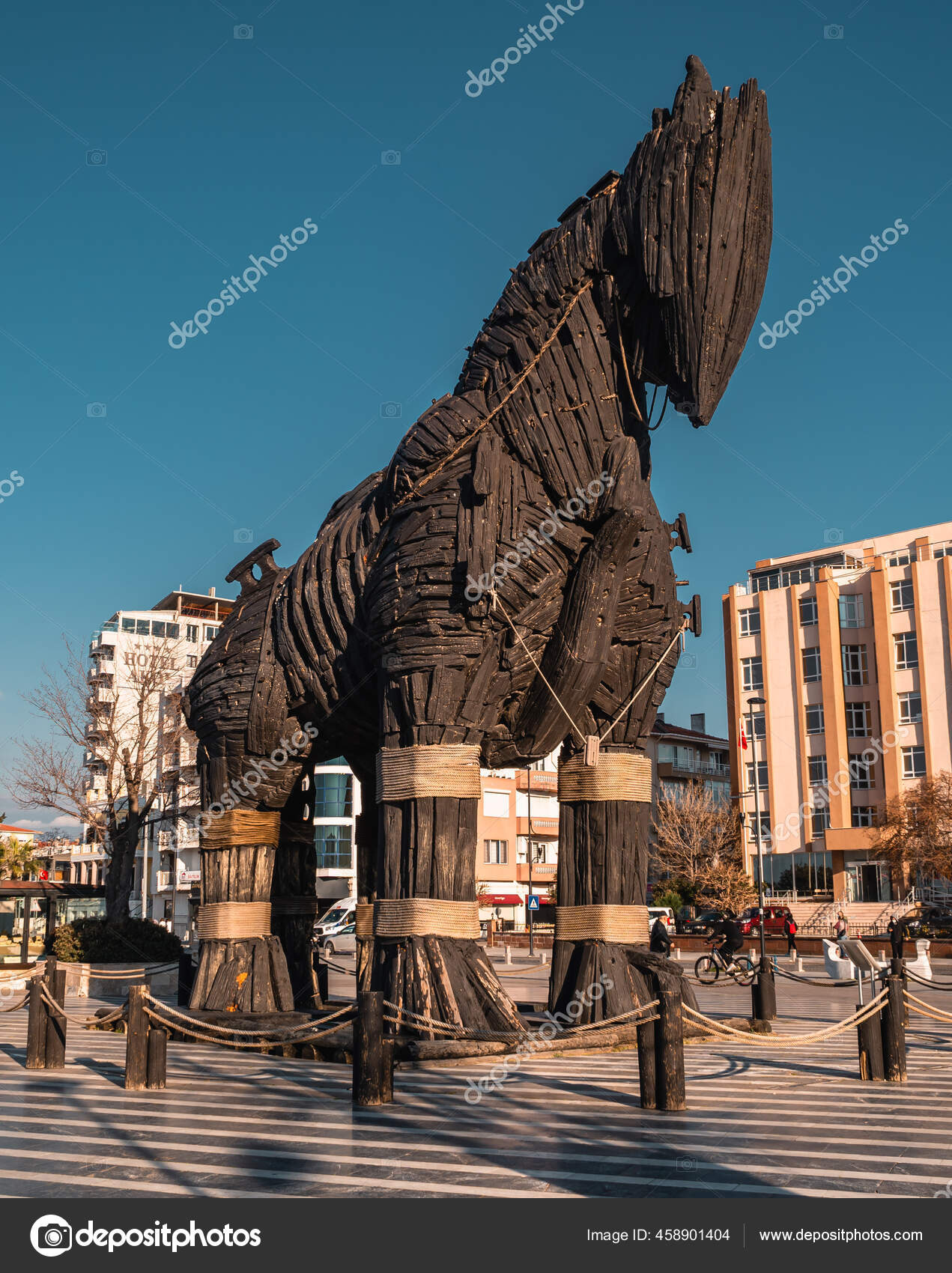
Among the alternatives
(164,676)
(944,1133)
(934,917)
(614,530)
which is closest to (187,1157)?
(944,1133)

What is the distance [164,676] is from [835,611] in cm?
3200

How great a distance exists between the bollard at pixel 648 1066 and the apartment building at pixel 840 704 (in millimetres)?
41179

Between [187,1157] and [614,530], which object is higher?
[614,530]

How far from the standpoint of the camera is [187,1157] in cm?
573

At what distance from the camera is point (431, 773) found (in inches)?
349

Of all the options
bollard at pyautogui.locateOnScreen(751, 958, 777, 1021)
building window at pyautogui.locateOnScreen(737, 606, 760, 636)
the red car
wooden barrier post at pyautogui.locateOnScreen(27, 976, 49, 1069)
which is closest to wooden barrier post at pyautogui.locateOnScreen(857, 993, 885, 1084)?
bollard at pyautogui.locateOnScreen(751, 958, 777, 1021)

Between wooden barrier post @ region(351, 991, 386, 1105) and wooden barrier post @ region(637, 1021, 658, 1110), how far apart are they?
1.51 m

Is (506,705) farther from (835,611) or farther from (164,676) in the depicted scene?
(835,611)

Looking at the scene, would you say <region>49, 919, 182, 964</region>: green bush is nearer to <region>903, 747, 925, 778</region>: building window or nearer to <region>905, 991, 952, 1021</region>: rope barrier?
<region>905, 991, 952, 1021</region>: rope barrier

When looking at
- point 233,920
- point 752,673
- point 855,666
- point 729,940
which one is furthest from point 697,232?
point 752,673

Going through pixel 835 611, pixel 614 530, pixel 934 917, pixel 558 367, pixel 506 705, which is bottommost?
pixel 934 917

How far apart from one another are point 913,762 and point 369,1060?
4412 cm

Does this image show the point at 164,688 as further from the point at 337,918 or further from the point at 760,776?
the point at 760,776

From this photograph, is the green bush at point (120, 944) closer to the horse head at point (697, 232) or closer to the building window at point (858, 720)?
the horse head at point (697, 232)
